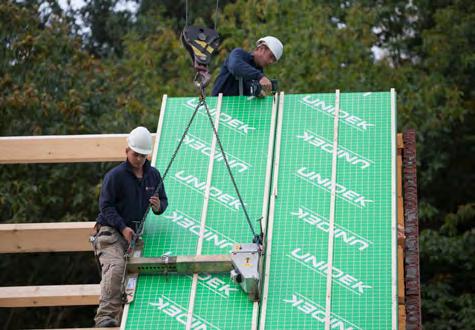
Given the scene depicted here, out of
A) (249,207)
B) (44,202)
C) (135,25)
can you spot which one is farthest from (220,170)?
(135,25)

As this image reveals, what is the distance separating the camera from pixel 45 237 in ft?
37.8

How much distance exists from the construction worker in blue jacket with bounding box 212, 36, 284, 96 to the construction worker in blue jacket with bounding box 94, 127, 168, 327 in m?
1.70

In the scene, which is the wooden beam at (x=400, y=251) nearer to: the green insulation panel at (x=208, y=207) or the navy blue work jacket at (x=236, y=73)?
the green insulation panel at (x=208, y=207)

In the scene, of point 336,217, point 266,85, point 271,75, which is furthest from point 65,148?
point 271,75

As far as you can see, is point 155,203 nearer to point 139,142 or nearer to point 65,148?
point 139,142

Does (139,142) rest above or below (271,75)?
below

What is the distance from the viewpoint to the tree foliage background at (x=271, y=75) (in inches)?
659

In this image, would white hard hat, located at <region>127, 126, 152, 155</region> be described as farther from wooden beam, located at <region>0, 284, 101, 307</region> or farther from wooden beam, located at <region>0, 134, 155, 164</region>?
wooden beam, located at <region>0, 284, 101, 307</region>

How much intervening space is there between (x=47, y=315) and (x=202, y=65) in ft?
26.2

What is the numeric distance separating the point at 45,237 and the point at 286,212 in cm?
290

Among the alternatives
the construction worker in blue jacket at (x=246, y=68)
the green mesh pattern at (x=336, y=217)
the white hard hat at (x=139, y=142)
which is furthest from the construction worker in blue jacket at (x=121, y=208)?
the construction worker in blue jacket at (x=246, y=68)

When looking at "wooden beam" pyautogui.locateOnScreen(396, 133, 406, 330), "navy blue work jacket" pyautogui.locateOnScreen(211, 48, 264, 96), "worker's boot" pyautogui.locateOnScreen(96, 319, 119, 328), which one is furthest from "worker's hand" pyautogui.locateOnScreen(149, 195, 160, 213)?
"wooden beam" pyautogui.locateOnScreen(396, 133, 406, 330)

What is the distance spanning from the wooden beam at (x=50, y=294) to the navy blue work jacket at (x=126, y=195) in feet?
5.64

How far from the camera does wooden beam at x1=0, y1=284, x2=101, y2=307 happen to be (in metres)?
11.2
